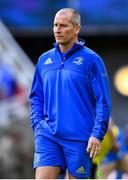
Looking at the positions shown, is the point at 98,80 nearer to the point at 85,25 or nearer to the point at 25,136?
the point at 25,136

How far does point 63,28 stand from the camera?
8.83 metres

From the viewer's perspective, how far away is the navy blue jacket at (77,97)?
8.76 m

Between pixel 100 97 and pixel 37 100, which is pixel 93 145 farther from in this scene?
pixel 37 100

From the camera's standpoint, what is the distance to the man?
8727 mm

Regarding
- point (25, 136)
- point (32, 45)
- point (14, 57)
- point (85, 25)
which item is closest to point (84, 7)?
point (85, 25)

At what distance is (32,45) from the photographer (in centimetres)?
3206

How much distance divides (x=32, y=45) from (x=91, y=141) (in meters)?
23.6

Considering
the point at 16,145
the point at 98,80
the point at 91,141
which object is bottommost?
the point at 16,145

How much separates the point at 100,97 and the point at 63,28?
0.77 metres

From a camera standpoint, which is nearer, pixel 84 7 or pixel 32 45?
pixel 84 7

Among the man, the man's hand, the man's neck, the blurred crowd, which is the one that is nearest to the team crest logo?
the man

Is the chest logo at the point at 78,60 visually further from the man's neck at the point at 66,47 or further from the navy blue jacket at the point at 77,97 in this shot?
the man's neck at the point at 66,47

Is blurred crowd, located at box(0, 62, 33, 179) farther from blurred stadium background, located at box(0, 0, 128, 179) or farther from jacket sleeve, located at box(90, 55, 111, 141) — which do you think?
blurred stadium background, located at box(0, 0, 128, 179)

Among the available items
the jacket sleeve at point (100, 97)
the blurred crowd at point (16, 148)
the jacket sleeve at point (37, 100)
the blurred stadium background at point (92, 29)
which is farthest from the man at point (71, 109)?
the blurred stadium background at point (92, 29)
